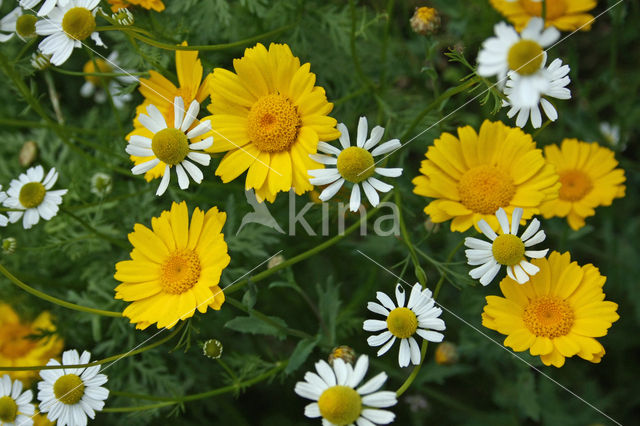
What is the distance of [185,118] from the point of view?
2.00 meters

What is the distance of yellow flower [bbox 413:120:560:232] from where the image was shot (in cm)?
208

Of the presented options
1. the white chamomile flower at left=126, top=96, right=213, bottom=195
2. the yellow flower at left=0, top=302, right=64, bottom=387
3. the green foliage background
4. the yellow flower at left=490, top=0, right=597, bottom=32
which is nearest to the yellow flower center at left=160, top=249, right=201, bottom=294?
the white chamomile flower at left=126, top=96, right=213, bottom=195

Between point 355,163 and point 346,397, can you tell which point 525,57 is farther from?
point 346,397

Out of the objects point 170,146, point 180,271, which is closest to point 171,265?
point 180,271

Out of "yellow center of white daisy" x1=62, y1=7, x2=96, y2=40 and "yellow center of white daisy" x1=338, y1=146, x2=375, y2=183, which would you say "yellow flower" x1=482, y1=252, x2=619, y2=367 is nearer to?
"yellow center of white daisy" x1=338, y1=146, x2=375, y2=183

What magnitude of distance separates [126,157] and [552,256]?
1.73 meters

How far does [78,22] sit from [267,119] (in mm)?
705

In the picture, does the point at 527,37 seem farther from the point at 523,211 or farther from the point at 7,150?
the point at 7,150

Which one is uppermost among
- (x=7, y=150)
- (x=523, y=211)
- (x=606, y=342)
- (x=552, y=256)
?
(x=7, y=150)

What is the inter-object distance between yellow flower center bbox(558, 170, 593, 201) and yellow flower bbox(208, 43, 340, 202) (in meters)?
1.14

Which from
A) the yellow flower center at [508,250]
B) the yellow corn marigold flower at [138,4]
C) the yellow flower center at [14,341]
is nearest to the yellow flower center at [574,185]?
the yellow flower center at [508,250]

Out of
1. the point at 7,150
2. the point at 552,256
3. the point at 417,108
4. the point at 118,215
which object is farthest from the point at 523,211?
the point at 7,150

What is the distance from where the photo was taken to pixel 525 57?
153 cm

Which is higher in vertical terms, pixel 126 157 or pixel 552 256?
pixel 126 157
